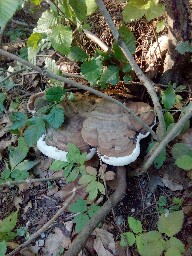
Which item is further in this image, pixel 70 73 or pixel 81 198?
pixel 70 73

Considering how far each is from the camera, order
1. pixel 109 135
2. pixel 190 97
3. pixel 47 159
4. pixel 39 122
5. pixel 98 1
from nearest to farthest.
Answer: pixel 98 1
pixel 109 135
pixel 39 122
pixel 190 97
pixel 47 159

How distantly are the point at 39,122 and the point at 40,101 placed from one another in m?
0.25

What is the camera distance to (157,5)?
2596mm

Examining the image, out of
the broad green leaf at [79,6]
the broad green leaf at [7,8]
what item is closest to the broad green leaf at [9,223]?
the broad green leaf at [79,6]

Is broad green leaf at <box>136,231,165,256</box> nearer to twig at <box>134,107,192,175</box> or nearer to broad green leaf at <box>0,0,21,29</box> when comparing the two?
twig at <box>134,107,192,175</box>

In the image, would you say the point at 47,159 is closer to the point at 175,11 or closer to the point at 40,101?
the point at 40,101

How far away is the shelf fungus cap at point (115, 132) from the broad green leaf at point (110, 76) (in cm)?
22

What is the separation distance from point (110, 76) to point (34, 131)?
81 cm

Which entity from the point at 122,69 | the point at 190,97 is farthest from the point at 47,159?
the point at 190,97

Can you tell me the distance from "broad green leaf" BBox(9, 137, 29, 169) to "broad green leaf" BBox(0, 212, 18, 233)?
0.51 metres

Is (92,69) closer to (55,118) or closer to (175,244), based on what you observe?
(55,118)

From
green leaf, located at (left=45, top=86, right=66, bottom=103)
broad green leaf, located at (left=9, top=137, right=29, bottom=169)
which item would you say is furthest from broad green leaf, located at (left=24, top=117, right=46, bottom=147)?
broad green leaf, located at (left=9, top=137, right=29, bottom=169)

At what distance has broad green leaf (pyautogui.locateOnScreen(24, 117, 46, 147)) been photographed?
8.96 ft

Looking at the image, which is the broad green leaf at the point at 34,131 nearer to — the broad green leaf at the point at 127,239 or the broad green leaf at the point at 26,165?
the broad green leaf at the point at 26,165
